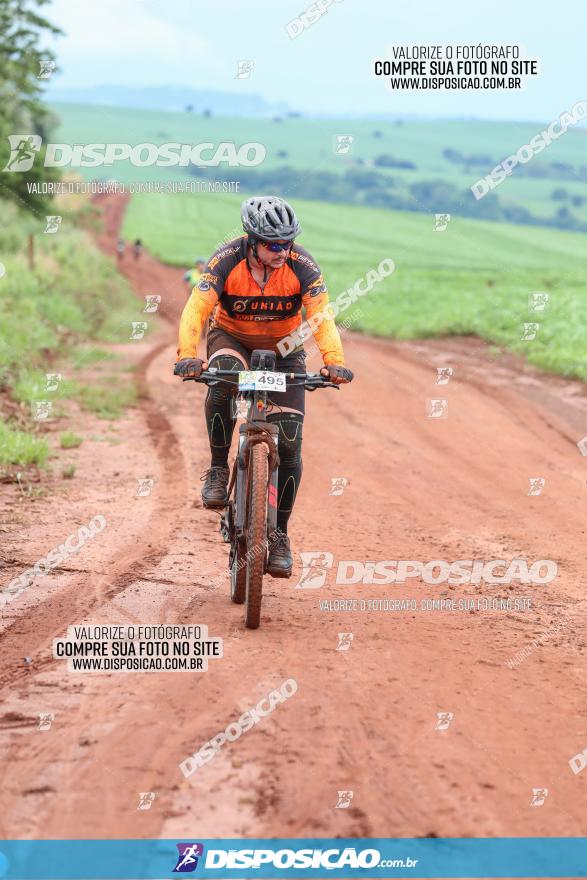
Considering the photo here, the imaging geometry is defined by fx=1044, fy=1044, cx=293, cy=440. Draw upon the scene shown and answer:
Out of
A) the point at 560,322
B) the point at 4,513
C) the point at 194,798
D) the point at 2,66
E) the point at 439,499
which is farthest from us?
the point at 2,66

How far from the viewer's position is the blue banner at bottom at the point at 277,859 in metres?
4.07

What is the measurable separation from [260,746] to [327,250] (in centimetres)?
5684

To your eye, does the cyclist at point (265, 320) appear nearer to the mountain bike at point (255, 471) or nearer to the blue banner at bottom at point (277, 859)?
the mountain bike at point (255, 471)

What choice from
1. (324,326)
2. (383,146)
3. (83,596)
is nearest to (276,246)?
(324,326)

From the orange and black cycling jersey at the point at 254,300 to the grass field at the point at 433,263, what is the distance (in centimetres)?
1319

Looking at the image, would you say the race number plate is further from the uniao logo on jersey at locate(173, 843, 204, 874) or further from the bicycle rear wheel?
the uniao logo on jersey at locate(173, 843, 204, 874)

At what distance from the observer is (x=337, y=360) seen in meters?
7.20

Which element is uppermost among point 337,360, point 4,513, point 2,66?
point 2,66

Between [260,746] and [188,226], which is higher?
[188,226]

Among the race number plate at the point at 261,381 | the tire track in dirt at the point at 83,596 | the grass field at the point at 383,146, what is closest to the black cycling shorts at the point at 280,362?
the race number plate at the point at 261,381

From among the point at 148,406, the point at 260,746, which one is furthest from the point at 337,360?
the point at 148,406

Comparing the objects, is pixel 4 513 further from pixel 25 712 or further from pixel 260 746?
pixel 260 746

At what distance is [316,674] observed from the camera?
5809 millimetres

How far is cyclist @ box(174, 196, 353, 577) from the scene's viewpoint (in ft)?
22.5
